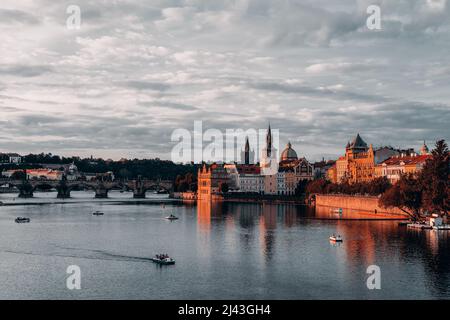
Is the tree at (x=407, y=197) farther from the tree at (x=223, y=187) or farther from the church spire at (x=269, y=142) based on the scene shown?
the church spire at (x=269, y=142)

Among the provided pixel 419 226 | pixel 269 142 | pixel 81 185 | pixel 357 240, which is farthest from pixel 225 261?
pixel 81 185

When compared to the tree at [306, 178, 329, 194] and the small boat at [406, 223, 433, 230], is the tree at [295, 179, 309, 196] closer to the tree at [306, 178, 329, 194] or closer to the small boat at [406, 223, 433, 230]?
the tree at [306, 178, 329, 194]

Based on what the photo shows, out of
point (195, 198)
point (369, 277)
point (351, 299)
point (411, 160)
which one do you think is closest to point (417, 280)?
point (369, 277)

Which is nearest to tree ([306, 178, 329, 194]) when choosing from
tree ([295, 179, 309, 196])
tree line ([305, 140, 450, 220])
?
tree ([295, 179, 309, 196])

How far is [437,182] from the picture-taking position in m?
72.3

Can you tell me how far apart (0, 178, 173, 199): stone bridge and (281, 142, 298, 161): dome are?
3275cm

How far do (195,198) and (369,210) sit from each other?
80.1m

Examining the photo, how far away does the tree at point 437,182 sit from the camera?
72.0 meters

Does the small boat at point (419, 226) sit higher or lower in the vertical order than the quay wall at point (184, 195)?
lower

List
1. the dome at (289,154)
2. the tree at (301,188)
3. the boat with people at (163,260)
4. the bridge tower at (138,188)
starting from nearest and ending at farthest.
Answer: the boat with people at (163,260), the tree at (301,188), the bridge tower at (138,188), the dome at (289,154)

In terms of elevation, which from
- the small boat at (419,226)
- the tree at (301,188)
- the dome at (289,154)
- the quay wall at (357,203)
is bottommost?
the small boat at (419,226)

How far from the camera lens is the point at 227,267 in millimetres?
45562

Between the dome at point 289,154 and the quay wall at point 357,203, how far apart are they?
65533 mm

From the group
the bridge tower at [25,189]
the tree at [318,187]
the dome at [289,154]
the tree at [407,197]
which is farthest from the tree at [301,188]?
the bridge tower at [25,189]
